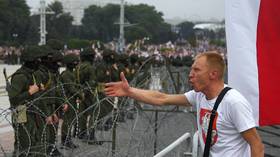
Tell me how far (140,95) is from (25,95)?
2.26 meters

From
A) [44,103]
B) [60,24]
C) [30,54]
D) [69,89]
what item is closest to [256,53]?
[30,54]

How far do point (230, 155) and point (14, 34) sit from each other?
219ft

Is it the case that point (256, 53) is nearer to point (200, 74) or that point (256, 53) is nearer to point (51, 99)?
point (200, 74)

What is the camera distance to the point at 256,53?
3.72 metres

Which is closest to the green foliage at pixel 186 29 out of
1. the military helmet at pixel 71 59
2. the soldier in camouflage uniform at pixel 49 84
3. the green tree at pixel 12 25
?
the green tree at pixel 12 25

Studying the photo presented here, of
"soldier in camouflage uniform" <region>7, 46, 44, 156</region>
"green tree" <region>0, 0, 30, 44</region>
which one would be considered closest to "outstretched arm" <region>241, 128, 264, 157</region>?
"soldier in camouflage uniform" <region>7, 46, 44, 156</region>

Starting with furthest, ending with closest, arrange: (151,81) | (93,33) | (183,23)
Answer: (183,23) → (93,33) → (151,81)

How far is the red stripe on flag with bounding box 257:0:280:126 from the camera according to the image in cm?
368

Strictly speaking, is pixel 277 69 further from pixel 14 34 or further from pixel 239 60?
pixel 14 34

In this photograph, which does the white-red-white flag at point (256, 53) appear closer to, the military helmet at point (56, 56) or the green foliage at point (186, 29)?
the military helmet at point (56, 56)

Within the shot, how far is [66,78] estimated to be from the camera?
782 cm

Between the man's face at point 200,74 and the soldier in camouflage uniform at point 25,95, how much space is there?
8.79 ft

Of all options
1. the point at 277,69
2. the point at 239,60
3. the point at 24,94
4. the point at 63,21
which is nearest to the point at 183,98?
the point at 239,60

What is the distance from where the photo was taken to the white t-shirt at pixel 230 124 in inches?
113
